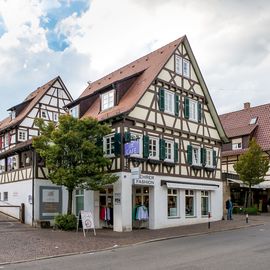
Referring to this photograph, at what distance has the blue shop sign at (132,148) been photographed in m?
22.5

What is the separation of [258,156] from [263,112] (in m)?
11.0

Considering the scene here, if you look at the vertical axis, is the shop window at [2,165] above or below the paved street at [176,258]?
above

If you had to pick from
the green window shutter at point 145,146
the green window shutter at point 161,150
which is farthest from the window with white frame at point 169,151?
the green window shutter at point 145,146

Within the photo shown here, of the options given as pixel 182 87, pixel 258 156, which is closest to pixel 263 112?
pixel 258 156

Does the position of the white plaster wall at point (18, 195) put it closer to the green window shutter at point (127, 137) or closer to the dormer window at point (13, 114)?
the green window shutter at point (127, 137)

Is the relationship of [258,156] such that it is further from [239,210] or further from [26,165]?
[26,165]

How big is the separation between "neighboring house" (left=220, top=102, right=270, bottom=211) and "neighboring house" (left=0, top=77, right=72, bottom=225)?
Result: 54.3 feet

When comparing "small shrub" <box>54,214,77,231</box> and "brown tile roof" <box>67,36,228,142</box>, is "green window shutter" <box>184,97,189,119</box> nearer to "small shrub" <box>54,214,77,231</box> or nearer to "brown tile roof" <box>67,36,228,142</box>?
"brown tile roof" <box>67,36,228,142</box>

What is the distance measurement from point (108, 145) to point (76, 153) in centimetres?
278

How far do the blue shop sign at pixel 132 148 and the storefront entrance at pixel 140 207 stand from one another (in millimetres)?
3753

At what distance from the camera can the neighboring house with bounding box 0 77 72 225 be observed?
28.2 meters

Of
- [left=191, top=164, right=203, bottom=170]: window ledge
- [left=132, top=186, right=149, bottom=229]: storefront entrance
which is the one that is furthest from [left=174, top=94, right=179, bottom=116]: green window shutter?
[left=132, top=186, right=149, bottom=229]: storefront entrance

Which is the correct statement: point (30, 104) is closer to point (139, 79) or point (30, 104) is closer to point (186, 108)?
point (139, 79)

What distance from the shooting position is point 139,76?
28.0 m
